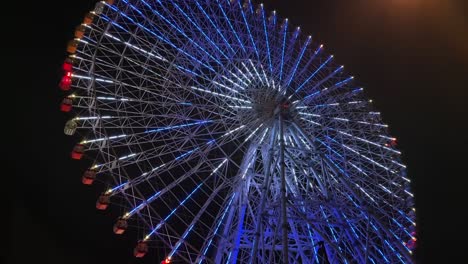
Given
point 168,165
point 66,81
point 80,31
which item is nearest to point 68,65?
point 66,81

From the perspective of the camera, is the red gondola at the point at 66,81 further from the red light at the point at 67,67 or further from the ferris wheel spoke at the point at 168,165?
the ferris wheel spoke at the point at 168,165

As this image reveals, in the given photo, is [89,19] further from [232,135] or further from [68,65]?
[232,135]

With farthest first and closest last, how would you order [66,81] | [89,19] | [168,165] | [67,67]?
[168,165], [89,19], [67,67], [66,81]

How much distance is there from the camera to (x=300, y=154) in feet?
71.9

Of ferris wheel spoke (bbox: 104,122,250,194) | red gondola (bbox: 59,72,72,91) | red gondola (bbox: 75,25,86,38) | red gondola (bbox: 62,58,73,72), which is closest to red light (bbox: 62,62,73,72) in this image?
red gondola (bbox: 62,58,73,72)

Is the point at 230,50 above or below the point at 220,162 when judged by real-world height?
above

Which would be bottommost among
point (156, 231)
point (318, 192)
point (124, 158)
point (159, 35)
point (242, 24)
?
point (156, 231)

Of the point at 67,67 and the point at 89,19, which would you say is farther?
the point at 89,19

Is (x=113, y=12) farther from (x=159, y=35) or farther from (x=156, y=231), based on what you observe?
(x=156, y=231)

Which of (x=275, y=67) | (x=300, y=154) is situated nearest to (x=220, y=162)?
(x=300, y=154)

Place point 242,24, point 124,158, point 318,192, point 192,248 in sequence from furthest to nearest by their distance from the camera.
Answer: point 242,24 < point 318,192 < point 124,158 < point 192,248

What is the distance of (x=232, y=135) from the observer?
20938 mm

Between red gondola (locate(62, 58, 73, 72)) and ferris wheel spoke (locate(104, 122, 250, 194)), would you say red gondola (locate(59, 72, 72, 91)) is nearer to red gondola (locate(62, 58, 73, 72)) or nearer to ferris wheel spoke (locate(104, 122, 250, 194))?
red gondola (locate(62, 58, 73, 72))

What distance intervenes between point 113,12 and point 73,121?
4.52 meters
